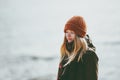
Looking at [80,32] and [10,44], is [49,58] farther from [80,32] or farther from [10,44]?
[80,32]

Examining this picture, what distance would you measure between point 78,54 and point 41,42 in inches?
475

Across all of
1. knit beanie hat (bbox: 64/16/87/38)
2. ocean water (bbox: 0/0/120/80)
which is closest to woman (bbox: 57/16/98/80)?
knit beanie hat (bbox: 64/16/87/38)

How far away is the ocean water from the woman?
5935 mm

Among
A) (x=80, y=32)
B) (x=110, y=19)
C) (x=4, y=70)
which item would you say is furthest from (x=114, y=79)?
(x=110, y=19)

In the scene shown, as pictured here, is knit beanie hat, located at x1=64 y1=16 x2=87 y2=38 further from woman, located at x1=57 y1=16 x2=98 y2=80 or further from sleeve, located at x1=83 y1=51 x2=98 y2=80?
sleeve, located at x1=83 y1=51 x2=98 y2=80

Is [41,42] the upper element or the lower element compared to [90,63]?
upper

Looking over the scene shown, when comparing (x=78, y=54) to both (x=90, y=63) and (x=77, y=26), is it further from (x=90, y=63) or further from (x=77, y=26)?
(x=77, y=26)

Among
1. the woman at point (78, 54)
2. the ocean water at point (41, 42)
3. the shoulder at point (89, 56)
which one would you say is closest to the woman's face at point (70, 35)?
the woman at point (78, 54)

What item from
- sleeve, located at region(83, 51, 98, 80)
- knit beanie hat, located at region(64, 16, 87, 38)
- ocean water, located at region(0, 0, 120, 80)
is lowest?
sleeve, located at region(83, 51, 98, 80)

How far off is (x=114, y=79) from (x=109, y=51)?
9.92ft

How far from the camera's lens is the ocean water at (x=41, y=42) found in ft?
32.6

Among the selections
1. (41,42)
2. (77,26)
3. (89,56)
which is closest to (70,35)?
(77,26)

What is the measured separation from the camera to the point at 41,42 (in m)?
15.2

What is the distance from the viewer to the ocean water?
9938mm
